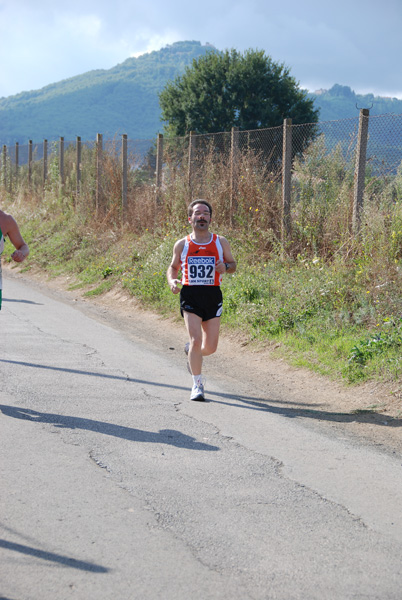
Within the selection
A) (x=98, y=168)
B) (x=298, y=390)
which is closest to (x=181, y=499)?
(x=298, y=390)

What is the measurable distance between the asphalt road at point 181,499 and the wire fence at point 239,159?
463cm

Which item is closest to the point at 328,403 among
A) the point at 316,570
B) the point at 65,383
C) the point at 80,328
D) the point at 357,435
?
the point at 357,435

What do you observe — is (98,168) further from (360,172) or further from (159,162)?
(360,172)

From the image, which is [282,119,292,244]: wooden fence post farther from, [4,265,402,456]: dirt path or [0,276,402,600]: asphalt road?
[0,276,402,600]: asphalt road

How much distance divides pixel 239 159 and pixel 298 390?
6.88m

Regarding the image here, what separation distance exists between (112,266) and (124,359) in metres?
6.79

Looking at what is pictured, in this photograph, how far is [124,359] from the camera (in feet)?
27.7

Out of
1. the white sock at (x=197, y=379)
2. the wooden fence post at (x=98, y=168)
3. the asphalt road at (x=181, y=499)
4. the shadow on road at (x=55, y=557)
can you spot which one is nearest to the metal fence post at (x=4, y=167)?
the wooden fence post at (x=98, y=168)

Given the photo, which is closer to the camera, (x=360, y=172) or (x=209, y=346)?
(x=209, y=346)

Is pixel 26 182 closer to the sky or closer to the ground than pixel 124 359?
closer to the sky

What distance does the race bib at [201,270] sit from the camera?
677 cm

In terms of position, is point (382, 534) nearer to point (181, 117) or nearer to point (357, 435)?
point (357, 435)

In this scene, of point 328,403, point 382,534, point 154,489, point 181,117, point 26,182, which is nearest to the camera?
point 382,534

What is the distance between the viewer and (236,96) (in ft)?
122
